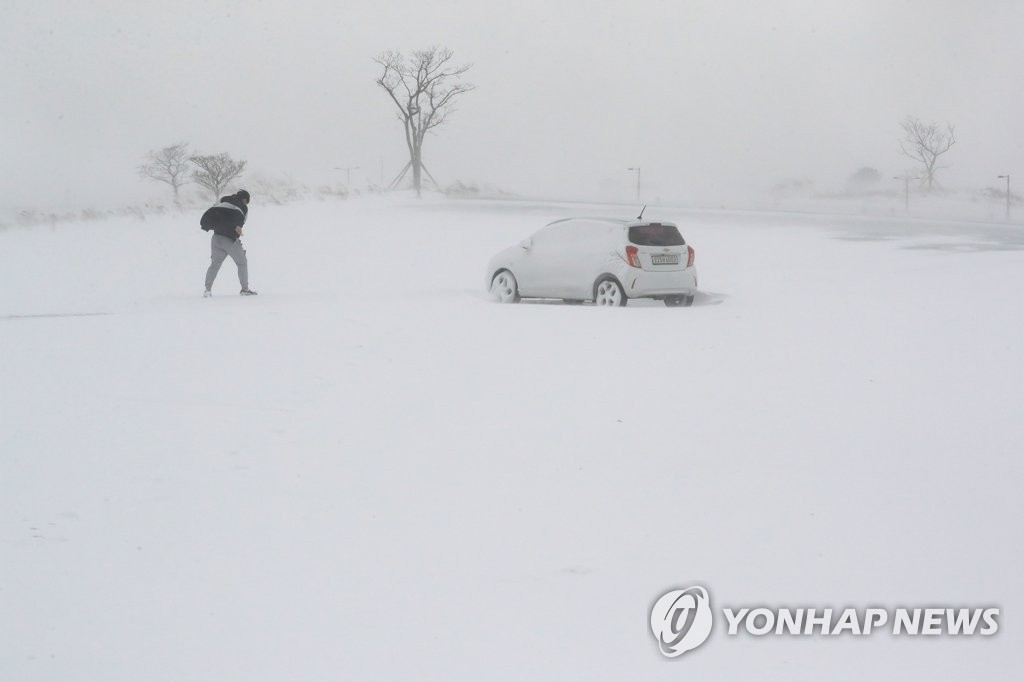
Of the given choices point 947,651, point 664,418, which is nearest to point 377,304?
point 664,418

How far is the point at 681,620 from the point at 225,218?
1518 centimetres

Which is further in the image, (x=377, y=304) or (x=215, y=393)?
(x=377, y=304)

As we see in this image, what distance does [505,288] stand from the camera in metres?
20.7

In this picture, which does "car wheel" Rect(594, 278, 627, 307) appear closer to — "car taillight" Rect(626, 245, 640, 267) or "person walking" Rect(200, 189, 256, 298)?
"car taillight" Rect(626, 245, 640, 267)

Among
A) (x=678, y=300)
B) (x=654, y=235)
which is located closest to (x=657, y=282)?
(x=654, y=235)

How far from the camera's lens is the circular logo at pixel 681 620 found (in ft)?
18.5

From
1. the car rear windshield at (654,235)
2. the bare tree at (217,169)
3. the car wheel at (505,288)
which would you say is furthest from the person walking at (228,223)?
the bare tree at (217,169)

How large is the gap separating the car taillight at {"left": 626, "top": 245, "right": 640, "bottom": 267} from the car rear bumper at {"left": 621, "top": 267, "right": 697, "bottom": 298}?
0.32 feet

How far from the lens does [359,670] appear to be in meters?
5.36

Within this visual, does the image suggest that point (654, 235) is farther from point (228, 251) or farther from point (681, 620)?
point (681, 620)

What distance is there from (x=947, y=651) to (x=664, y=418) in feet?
16.1

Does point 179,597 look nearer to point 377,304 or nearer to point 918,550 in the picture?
point 918,550

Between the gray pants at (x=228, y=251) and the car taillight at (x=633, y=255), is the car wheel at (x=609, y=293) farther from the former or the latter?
the gray pants at (x=228, y=251)

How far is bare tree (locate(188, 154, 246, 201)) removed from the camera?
7507cm
